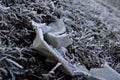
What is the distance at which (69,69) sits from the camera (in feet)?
5.44

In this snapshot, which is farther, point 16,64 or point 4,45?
point 4,45

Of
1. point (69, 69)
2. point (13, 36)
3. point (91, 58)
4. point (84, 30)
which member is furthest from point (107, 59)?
point (13, 36)

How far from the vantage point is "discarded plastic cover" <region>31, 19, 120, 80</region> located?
1.66 meters

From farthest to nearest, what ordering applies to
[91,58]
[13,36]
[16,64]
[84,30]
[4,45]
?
[84,30] < [91,58] < [13,36] < [4,45] < [16,64]

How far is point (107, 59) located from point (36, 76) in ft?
2.84

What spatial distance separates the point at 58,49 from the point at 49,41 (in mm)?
82

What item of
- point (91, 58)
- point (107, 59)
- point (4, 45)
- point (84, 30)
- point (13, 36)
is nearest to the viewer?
point (4, 45)

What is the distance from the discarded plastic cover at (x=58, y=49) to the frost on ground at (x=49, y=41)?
3 centimetres

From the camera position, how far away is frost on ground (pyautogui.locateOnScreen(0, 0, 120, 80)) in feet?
5.13

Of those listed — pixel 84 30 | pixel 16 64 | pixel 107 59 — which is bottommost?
pixel 107 59

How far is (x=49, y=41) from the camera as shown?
5.86ft

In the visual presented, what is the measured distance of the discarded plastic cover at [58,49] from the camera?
166cm

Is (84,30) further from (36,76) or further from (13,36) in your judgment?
(36,76)

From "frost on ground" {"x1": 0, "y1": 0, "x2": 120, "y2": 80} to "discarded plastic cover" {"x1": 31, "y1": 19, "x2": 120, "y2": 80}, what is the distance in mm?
29
